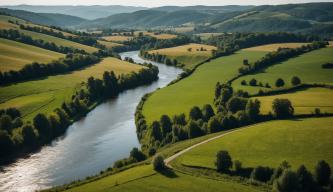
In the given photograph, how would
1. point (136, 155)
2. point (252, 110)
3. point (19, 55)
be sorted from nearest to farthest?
point (136, 155) < point (252, 110) < point (19, 55)

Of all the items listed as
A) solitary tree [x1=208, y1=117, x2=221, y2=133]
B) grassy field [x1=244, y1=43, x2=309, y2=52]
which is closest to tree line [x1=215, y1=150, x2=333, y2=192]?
solitary tree [x1=208, y1=117, x2=221, y2=133]

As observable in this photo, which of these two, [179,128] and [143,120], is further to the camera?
[143,120]

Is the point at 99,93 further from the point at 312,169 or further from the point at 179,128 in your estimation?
the point at 312,169

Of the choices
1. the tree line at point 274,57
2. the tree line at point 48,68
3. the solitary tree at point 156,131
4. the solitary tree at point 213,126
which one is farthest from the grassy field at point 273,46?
the solitary tree at point 156,131

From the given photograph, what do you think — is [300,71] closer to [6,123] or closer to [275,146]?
[275,146]

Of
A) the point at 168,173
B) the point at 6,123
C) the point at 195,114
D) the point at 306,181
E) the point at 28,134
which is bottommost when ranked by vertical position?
the point at 28,134

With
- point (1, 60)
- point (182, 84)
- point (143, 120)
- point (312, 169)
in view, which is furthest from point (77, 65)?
point (312, 169)

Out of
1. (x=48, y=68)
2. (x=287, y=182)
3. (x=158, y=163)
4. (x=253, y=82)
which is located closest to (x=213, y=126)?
(x=158, y=163)

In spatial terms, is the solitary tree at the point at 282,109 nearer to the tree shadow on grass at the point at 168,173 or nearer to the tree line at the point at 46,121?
the tree shadow on grass at the point at 168,173
